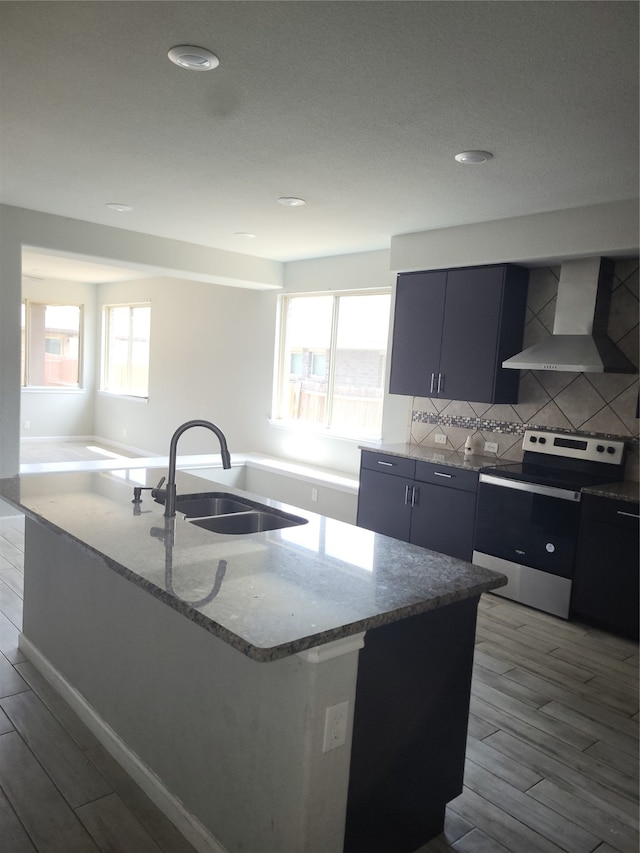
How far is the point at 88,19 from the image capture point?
6.82ft

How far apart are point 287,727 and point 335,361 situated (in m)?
5.03

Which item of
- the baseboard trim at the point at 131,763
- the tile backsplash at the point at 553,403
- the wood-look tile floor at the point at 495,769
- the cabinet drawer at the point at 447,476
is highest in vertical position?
the tile backsplash at the point at 553,403

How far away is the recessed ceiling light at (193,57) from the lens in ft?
7.30

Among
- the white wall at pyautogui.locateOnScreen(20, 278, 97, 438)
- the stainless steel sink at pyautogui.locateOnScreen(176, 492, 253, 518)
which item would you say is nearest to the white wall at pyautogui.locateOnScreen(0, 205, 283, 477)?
the stainless steel sink at pyautogui.locateOnScreen(176, 492, 253, 518)

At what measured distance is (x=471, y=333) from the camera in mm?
4676

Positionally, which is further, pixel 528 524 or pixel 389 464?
pixel 389 464

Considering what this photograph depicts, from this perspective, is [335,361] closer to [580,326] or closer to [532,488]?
[580,326]

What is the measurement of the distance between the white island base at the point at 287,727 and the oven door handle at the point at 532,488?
206 cm

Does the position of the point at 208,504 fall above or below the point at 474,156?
below

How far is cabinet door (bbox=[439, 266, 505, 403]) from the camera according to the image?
14.9 feet

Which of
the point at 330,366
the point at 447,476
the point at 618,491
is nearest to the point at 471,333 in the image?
the point at 447,476

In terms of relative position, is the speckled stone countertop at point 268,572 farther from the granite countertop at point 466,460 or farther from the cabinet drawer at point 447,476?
the cabinet drawer at point 447,476

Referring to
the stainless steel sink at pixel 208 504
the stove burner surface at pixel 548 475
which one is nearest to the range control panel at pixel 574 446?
the stove burner surface at pixel 548 475

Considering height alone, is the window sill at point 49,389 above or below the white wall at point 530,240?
below
